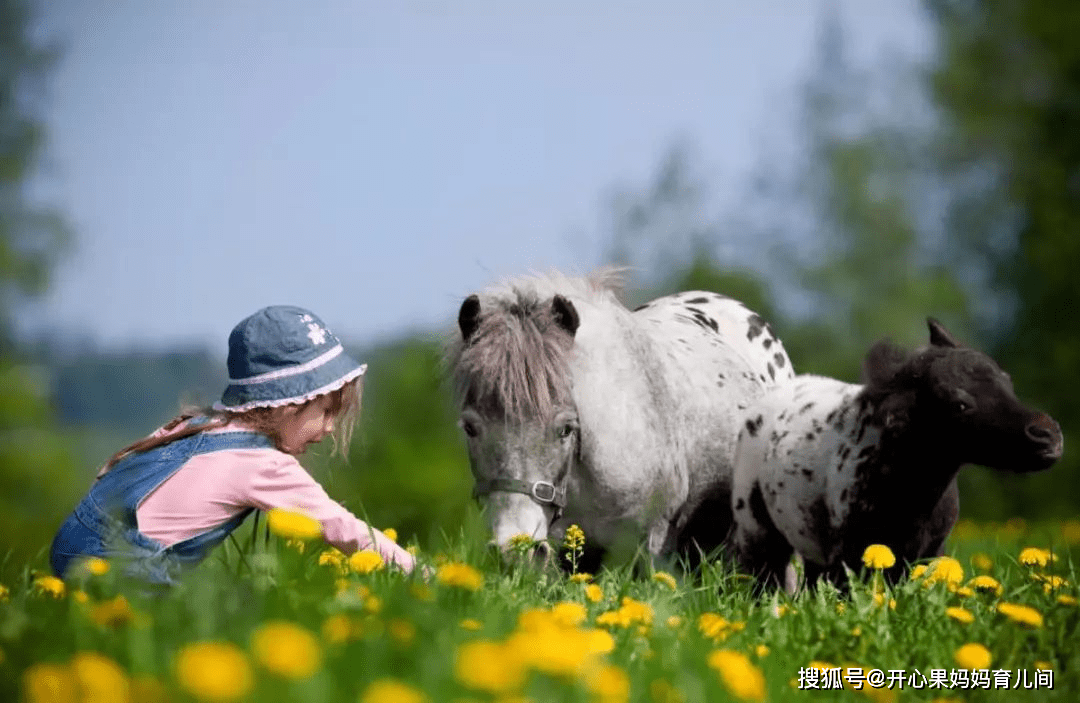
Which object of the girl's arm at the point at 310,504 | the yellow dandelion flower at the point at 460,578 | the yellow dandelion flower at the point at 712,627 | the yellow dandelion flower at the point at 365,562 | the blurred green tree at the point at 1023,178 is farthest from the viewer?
the blurred green tree at the point at 1023,178

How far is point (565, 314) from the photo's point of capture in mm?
4973

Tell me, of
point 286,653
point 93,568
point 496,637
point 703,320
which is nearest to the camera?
point 286,653

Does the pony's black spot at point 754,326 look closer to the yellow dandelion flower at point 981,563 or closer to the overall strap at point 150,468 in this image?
the yellow dandelion flower at point 981,563

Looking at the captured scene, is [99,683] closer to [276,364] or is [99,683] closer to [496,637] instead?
[496,637]

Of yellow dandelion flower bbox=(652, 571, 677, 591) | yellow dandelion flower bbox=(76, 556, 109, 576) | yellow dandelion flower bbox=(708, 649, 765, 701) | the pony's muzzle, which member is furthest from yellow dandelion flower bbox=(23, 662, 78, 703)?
the pony's muzzle

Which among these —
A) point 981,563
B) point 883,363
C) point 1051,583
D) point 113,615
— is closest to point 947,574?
point 1051,583

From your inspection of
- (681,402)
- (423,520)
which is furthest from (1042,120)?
(681,402)

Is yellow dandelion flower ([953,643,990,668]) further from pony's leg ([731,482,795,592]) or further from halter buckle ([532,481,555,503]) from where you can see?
pony's leg ([731,482,795,592])

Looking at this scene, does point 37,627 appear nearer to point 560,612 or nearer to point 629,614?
point 560,612

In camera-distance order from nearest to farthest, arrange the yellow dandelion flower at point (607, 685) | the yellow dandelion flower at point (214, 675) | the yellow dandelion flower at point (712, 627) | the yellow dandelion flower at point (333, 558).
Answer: the yellow dandelion flower at point (214, 675), the yellow dandelion flower at point (607, 685), the yellow dandelion flower at point (712, 627), the yellow dandelion flower at point (333, 558)

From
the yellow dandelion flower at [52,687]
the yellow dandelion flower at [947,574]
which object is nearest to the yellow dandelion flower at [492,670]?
the yellow dandelion flower at [52,687]

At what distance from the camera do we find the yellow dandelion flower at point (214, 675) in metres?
1.60

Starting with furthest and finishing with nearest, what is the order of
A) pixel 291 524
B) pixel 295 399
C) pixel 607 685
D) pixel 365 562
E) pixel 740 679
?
1. pixel 295 399
2. pixel 365 562
3. pixel 291 524
4. pixel 740 679
5. pixel 607 685

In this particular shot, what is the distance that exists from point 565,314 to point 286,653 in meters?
3.33
